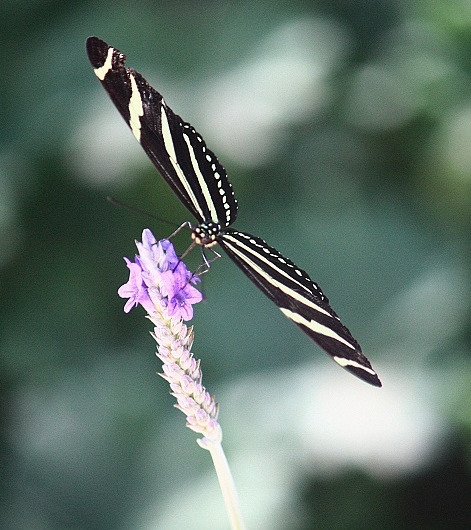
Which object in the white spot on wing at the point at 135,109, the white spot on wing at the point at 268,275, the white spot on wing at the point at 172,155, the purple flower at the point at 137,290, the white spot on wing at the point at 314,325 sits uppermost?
the white spot on wing at the point at 135,109

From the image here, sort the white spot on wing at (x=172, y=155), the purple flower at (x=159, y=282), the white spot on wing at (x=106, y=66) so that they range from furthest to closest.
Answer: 1. the white spot on wing at (x=172, y=155)
2. the white spot on wing at (x=106, y=66)
3. the purple flower at (x=159, y=282)

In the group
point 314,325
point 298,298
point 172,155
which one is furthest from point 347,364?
point 172,155

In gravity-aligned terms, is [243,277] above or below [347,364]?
above

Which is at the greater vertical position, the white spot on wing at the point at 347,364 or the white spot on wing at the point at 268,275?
the white spot on wing at the point at 268,275

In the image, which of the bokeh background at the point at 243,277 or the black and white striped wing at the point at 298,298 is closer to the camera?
the black and white striped wing at the point at 298,298

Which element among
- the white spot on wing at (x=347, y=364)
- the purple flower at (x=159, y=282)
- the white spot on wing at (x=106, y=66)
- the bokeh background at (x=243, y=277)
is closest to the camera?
the white spot on wing at (x=347, y=364)

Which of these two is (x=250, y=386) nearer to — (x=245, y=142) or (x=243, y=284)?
(x=243, y=284)

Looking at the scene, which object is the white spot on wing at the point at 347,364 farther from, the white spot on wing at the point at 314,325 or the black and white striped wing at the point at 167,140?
the black and white striped wing at the point at 167,140

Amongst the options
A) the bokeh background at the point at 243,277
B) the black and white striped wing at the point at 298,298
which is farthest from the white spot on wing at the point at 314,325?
the bokeh background at the point at 243,277

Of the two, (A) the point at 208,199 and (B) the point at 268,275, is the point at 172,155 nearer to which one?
(A) the point at 208,199
